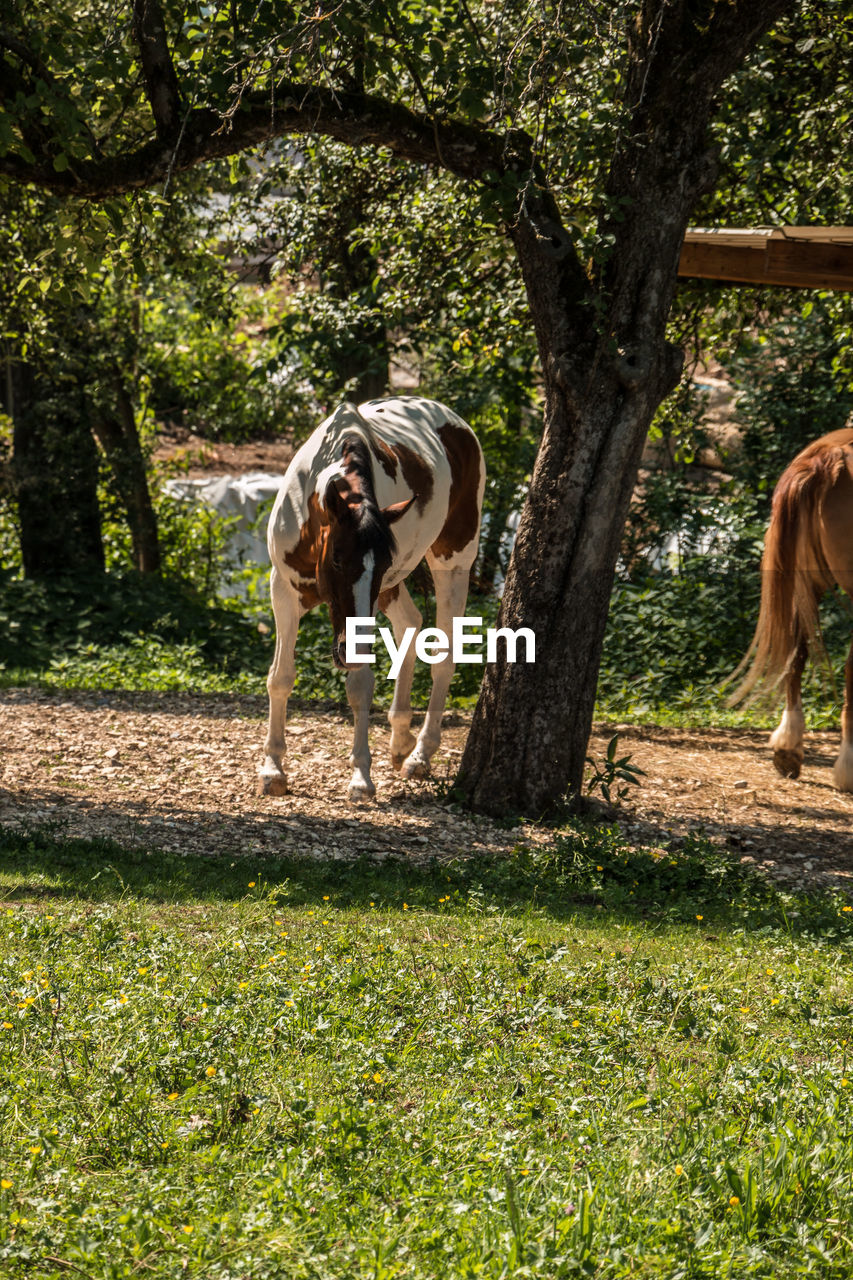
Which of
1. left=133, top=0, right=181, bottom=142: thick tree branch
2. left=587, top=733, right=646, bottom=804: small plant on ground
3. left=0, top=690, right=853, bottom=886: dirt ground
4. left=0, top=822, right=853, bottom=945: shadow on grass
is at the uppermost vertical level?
left=133, top=0, right=181, bottom=142: thick tree branch

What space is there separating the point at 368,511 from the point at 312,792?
2.09 metres

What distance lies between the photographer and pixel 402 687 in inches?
354

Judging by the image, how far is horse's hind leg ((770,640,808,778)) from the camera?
28.9 ft

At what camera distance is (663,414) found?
1204cm

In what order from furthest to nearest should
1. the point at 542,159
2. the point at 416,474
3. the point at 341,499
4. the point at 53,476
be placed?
the point at 53,476 < the point at 416,474 < the point at 542,159 < the point at 341,499

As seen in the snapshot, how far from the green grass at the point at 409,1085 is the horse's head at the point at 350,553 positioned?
1722 millimetres

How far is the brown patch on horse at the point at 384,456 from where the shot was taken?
789cm

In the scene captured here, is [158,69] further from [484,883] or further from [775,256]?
[484,883]

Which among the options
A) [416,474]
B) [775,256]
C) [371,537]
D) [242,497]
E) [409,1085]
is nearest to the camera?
[409,1085]

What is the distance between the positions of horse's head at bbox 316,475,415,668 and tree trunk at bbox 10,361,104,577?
28.0ft

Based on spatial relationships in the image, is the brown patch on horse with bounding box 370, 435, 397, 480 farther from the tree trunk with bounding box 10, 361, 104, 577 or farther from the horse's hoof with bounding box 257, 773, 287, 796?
the tree trunk with bounding box 10, 361, 104, 577

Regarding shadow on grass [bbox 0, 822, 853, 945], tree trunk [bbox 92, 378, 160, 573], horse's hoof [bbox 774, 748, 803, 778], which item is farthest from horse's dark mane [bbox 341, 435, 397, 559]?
tree trunk [bbox 92, 378, 160, 573]

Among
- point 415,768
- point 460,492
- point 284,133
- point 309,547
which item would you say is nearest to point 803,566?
point 460,492

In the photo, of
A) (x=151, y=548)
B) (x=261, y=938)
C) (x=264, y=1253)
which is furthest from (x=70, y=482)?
(x=264, y=1253)
